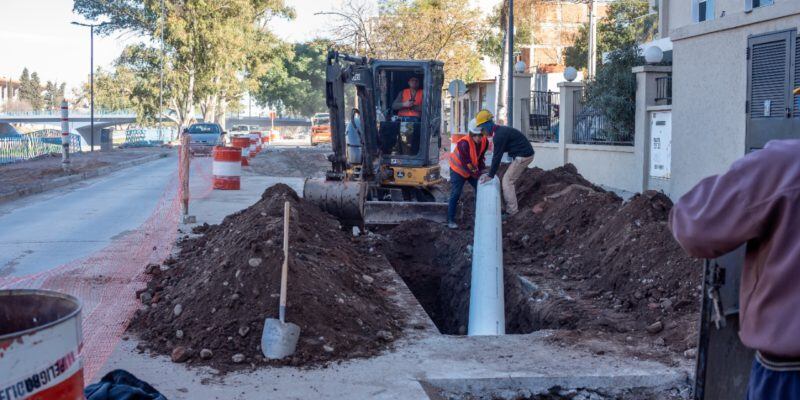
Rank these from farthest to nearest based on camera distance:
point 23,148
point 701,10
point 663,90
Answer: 1. point 23,148
2. point 701,10
3. point 663,90

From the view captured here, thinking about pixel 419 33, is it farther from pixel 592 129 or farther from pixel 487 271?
pixel 487 271

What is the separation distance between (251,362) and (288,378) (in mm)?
382

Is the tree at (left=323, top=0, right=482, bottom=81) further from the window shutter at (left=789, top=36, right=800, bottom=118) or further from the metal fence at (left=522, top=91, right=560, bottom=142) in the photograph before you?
the window shutter at (left=789, top=36, right=800, bottom=118)

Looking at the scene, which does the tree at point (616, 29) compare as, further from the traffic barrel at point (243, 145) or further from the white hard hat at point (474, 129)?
the white hard hat at point (474, 129)

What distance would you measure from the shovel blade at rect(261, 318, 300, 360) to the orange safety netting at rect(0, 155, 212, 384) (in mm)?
1106

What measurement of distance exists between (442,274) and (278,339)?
586 centimetres

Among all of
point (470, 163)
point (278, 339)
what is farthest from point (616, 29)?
point (278, 339)

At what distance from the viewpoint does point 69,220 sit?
13.7 meters

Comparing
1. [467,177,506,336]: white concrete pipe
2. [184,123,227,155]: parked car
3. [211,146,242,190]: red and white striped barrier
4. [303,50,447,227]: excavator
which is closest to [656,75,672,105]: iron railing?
[303,50,447,227]: excavator

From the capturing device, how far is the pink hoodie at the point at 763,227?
243 cm

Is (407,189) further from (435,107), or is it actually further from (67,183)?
(67,183)

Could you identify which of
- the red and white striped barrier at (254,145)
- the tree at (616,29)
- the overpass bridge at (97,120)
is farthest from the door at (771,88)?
the overpass bridge at (97,120)

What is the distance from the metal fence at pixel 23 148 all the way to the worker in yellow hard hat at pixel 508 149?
22.0 metres

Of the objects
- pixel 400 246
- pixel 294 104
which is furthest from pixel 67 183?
pixel 294 104
